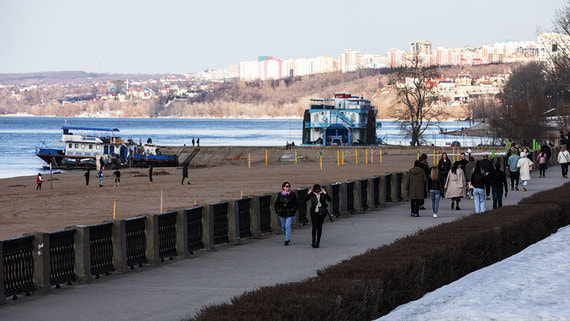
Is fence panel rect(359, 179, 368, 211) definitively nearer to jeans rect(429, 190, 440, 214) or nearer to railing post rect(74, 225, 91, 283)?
jeans rect(429, 190, 440, 214)

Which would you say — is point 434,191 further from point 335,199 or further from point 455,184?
point 335,199

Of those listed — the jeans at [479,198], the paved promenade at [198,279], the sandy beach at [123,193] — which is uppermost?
the jeans at [479,198]

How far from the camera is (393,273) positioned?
10.8m

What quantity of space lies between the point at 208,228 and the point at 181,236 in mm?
1041

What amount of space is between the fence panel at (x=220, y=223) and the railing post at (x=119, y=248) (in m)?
3.48

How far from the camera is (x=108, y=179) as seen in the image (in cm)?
6328

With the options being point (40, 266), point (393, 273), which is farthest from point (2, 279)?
point (393, 273)

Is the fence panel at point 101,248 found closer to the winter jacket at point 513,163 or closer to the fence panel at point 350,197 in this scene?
the fence panel at point 350,197

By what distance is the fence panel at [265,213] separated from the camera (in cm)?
2045

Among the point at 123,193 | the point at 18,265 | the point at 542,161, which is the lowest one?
the point at 123,193

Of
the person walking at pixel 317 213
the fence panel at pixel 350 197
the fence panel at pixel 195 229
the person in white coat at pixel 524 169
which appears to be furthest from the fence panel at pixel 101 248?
the person in white coat at pixel 524 169

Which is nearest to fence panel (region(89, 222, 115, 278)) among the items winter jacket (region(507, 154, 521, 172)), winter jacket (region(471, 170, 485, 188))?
winter jacket (region(471, 170, 485, 188))

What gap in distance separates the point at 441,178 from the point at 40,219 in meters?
15.6

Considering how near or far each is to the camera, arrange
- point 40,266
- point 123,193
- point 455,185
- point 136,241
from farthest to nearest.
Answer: point 123,193 → point 455,185 → point 136,241 → point 40,266
